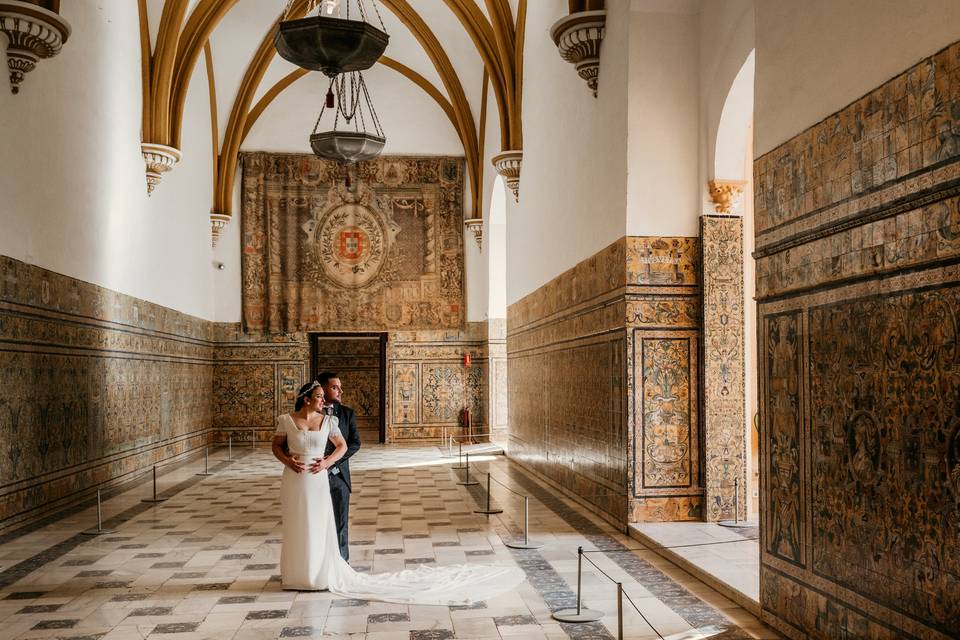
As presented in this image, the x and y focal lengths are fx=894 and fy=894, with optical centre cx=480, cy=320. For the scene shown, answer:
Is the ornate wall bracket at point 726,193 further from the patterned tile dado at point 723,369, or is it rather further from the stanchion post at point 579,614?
the stanchion post at point 579,614

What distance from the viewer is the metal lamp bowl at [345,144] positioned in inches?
570

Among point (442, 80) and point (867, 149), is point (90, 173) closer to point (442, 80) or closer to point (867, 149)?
point (442, 80)

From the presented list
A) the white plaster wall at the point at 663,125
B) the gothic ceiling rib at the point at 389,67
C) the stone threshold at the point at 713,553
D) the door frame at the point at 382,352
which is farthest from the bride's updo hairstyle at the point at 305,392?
the gothic ceiling rib at the point at 389,67

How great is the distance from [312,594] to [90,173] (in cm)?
757

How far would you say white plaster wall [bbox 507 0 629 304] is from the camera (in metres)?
8.95

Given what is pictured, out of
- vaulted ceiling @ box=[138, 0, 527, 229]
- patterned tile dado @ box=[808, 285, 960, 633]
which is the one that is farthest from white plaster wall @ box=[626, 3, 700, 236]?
vaulted ceiling @ box=[138, 0, 527, 229]

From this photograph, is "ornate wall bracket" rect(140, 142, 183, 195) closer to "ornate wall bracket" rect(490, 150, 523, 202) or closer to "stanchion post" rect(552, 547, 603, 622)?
"ornate wall bracket" rect(490, 150, 523, 202)

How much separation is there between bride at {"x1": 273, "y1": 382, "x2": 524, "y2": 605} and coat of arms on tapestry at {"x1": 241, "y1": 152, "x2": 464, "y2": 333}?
555 inches

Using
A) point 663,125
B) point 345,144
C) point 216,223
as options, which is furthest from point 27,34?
point 216,223

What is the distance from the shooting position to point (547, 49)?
12.3 meters

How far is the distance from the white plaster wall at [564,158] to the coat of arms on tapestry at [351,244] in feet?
16.8

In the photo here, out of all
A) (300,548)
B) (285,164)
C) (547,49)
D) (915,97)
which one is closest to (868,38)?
(915,97)

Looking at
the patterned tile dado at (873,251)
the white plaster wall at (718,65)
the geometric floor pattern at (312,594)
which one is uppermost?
the white plaster wall at (718,65)

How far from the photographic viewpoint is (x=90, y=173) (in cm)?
1155
